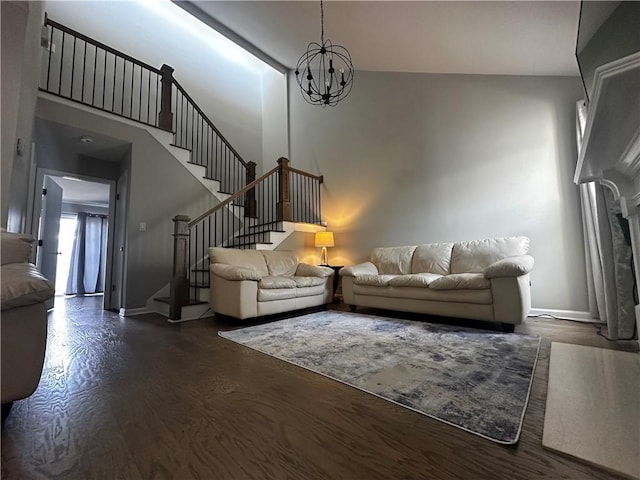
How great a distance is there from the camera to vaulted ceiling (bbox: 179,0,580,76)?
2.34 metres

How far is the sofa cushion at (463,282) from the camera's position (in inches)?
96.3

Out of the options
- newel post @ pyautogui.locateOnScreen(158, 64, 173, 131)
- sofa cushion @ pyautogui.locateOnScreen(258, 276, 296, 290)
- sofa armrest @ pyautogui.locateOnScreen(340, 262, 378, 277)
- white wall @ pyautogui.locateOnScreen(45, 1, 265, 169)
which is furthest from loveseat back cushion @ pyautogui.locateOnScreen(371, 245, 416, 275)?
white wall @ pyautogui.locateOnScreen(45, 1, 265, 169)

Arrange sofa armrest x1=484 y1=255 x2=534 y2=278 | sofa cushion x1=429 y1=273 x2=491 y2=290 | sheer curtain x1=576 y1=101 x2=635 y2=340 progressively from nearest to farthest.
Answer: sheer curtain x1=576 y1=101 x2=635 y2=340, sofa armrest x1=484 y1=255 x2=534 y2=278, sofa cushion x1=429 y1=273 x2=491 y2=290

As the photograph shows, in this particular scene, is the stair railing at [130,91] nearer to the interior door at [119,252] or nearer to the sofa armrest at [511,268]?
the interior door at [119,252]

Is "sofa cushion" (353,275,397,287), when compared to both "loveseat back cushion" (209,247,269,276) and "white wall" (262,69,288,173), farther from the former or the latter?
"white wall" (262,69,288,173)

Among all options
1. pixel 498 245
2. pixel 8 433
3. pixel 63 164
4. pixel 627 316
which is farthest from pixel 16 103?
pixel 627 316

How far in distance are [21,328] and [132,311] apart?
2.88 m

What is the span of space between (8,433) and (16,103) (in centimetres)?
198

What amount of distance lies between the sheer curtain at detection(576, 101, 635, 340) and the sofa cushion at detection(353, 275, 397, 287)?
175 cm

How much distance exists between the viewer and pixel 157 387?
54.2 inches

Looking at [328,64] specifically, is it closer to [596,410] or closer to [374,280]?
[374,280]

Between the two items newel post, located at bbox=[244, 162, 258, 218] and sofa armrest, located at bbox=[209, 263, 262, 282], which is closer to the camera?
sofa armrest, located at bbox=[209, 263, 262, 282]

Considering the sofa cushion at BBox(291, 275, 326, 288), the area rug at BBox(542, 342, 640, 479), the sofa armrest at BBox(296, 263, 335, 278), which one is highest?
the sofa armrest at BBox(296, 263, 335, 278)

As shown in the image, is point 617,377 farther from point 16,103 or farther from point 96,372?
point 16,103
